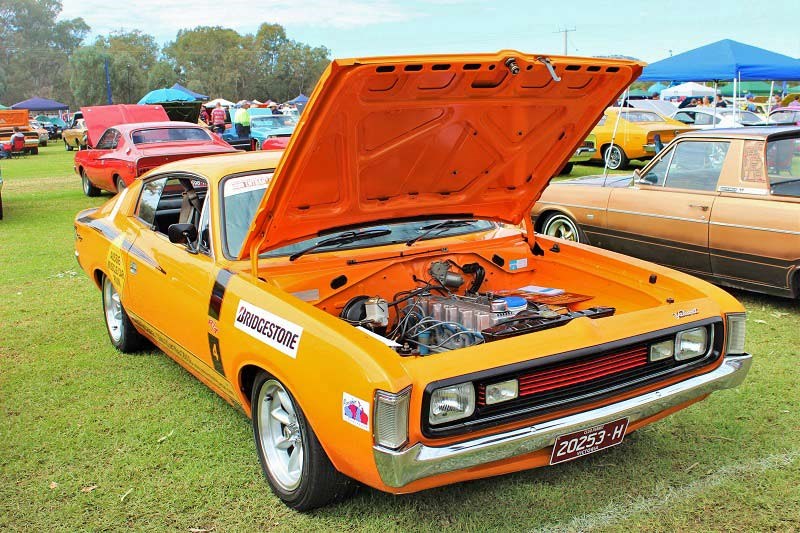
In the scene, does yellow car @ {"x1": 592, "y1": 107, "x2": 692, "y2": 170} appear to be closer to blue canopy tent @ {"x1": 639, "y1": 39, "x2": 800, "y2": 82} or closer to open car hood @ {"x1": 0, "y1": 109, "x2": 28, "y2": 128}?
blue canopy tent @ {"x1": 639, "y1": 39, "x2": 800, "y2": 82}

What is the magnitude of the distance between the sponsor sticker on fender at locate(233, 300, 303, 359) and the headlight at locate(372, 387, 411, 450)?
562 mm

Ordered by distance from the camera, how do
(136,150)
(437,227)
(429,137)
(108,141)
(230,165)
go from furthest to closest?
1. (108,141)
2. (136,150)
3. (437,227)
4. (230,165)
5. (429,137)

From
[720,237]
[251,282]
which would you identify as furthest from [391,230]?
[720,237]

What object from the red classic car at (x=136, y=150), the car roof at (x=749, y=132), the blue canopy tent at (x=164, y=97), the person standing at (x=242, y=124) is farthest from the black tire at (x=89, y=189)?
the blue canopy tent at (x=164, y=97)

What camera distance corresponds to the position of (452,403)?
2.69 metres

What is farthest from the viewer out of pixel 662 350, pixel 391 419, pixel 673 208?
pixel 673 208

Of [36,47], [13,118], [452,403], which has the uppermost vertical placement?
[36,47]

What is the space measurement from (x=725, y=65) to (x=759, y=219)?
999 cm

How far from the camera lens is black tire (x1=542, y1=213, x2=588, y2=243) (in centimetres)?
741

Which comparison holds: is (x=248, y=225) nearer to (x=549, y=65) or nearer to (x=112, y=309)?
(x=549, y=65)

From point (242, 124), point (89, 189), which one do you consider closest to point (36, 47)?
point (242, 124)

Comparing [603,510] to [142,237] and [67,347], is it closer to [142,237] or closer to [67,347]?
[142,237]

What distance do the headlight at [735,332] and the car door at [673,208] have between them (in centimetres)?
301

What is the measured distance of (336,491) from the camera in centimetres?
311
